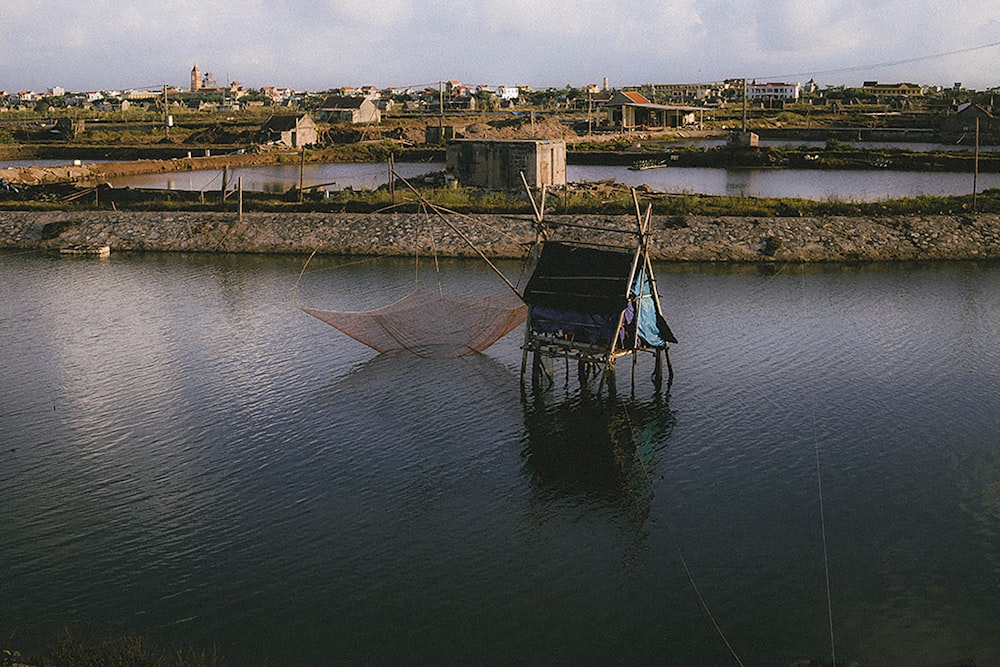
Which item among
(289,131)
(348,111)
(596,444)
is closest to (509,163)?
(596,444)

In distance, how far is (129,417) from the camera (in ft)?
55.0

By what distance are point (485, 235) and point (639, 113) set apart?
58.0m

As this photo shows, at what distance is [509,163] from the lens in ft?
127

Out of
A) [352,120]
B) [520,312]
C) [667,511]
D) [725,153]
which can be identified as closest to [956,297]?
[520,312]

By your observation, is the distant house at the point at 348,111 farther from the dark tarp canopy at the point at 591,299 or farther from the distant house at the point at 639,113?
the dark tarp canopy at the point at 591,299

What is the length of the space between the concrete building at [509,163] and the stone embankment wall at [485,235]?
5376mm

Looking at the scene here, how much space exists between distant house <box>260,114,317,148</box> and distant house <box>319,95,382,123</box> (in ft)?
59.2

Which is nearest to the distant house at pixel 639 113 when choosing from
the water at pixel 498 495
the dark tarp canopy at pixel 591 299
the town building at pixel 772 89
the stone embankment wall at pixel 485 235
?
the stone embankment wall at pixel 485 235

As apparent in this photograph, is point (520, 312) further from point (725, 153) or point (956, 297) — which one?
point (725, 153)

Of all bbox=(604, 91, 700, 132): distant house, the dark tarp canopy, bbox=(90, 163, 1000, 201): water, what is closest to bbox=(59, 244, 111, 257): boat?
bbox=(90, 163, 1000, 201): water

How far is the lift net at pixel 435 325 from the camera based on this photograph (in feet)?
66.4

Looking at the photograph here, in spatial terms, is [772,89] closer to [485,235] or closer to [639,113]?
[639,113]

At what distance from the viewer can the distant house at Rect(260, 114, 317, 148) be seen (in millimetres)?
Answer: 68188

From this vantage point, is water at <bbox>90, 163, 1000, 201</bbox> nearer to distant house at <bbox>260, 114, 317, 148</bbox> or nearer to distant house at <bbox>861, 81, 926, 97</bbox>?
distant house at <bbox>260, 114, 317, 148</bbox>
